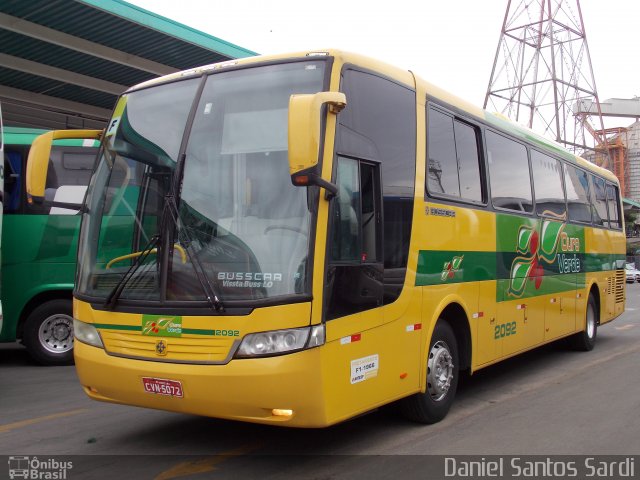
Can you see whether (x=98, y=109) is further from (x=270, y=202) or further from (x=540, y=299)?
(x=270, y=202)

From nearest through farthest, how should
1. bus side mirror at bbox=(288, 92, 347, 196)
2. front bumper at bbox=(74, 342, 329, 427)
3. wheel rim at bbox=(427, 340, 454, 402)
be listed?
1. bus side mirror at bbox=(288, 92, 347, 196)
2. front bumper at bbox=(74, 342, 329, 427)
3. wheel rim at bbox=(427, 340, 454, 402)

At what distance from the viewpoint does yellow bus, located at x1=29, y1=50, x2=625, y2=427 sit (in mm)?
4418

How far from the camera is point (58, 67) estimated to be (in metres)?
15.1

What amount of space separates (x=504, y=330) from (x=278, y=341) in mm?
4146

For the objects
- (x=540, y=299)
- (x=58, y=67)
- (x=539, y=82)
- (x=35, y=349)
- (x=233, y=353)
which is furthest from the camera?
(x=539, y=82)

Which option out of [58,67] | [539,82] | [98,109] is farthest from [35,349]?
[539,82]

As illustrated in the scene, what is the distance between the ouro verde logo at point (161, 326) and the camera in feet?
15.2

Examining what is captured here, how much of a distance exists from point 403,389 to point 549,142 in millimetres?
5956

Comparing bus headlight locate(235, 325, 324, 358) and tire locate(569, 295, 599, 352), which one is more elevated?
bus headlight locate(235, 325, 324, 358)

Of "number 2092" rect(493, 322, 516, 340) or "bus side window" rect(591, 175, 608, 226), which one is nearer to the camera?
"number 2092" rect(493, 322, 516, 340)

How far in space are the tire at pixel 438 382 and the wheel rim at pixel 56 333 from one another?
5.91 meters

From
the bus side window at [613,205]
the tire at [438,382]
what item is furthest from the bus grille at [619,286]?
the tire at [438,382]

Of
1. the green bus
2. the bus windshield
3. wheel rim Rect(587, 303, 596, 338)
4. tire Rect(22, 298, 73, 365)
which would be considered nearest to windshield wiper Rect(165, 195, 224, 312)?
the bus windshield

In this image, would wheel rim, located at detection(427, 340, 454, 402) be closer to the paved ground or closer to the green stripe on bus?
the paved ground
